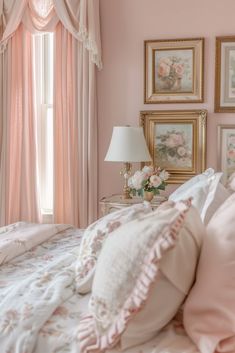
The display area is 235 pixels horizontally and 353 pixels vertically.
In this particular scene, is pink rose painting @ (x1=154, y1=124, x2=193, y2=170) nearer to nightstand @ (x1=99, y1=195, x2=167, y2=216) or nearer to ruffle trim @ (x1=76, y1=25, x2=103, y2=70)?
nightstand @ (x1=99, y1=195, x2=167, y2=216)

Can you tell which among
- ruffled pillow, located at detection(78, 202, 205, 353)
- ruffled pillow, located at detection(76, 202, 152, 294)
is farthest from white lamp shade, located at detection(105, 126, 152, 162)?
ruffled pillow, located at detection(78, 202, 205, 353)

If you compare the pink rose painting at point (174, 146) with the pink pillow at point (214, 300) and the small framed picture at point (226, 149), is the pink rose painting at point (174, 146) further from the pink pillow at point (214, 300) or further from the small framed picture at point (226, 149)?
the pink pillow at point (214, 300)

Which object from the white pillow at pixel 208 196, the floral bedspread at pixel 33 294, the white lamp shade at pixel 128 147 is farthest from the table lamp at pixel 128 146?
the floral bedspread at pixel 33 294

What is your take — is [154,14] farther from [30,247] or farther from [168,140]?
[30,247]

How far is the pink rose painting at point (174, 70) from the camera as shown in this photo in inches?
157

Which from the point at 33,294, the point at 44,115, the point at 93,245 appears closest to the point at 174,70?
the point at 44,115

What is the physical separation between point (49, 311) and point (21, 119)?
9.69ft

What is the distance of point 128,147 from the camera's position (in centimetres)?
380

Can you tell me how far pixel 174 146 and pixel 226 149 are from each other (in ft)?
1.44

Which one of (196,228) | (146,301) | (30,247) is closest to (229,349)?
(146,301)

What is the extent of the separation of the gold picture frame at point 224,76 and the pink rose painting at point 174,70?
0.22 metres

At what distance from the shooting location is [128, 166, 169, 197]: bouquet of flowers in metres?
3.69

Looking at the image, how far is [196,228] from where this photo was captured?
1.62m

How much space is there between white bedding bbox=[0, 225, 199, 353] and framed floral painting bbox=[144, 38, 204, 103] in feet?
7.17
